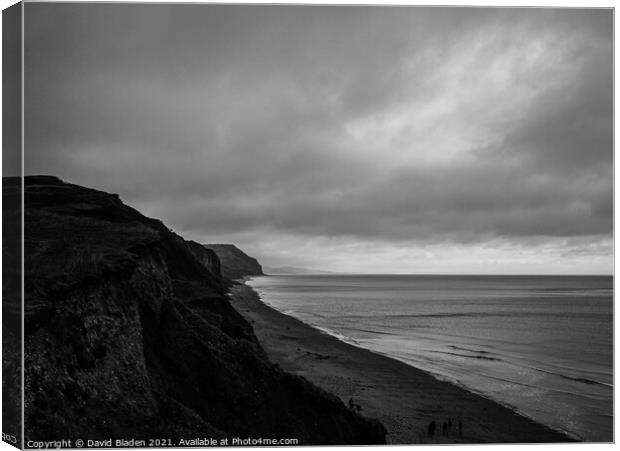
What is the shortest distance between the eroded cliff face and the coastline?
329 centimetres

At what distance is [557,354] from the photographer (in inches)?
1150

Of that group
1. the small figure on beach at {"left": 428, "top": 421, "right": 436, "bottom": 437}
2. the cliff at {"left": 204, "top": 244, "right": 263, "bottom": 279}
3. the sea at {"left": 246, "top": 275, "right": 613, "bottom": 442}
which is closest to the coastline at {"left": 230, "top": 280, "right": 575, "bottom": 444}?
the small figure on beach at {"left": 428, "top": 421, "right": 436, "bottom": 437}

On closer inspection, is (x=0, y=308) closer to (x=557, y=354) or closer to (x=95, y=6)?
(x=95, y=6)

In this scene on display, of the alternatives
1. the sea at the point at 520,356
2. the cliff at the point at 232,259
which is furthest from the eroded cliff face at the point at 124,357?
the cliff at the point at 232,259

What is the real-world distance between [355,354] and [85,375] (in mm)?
19370

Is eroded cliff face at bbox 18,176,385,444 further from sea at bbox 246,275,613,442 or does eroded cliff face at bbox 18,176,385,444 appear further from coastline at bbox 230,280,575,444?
sea at bbox 246,275,613,442

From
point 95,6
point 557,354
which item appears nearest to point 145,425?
point 95,6

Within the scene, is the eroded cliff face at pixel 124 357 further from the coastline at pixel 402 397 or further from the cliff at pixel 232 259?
the cliff at pixel 232 259

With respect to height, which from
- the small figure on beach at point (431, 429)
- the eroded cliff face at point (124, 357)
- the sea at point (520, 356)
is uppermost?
the eroded cliff face at point (124, 357)

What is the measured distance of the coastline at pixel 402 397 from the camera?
39.7 ft

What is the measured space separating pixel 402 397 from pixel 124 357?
11053 millimetres

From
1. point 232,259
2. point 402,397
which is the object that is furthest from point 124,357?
point 232,259

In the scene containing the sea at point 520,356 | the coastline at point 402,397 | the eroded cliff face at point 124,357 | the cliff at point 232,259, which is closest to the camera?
the eroded cliff face at point 124,357

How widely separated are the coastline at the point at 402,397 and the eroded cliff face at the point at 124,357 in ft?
10.8
